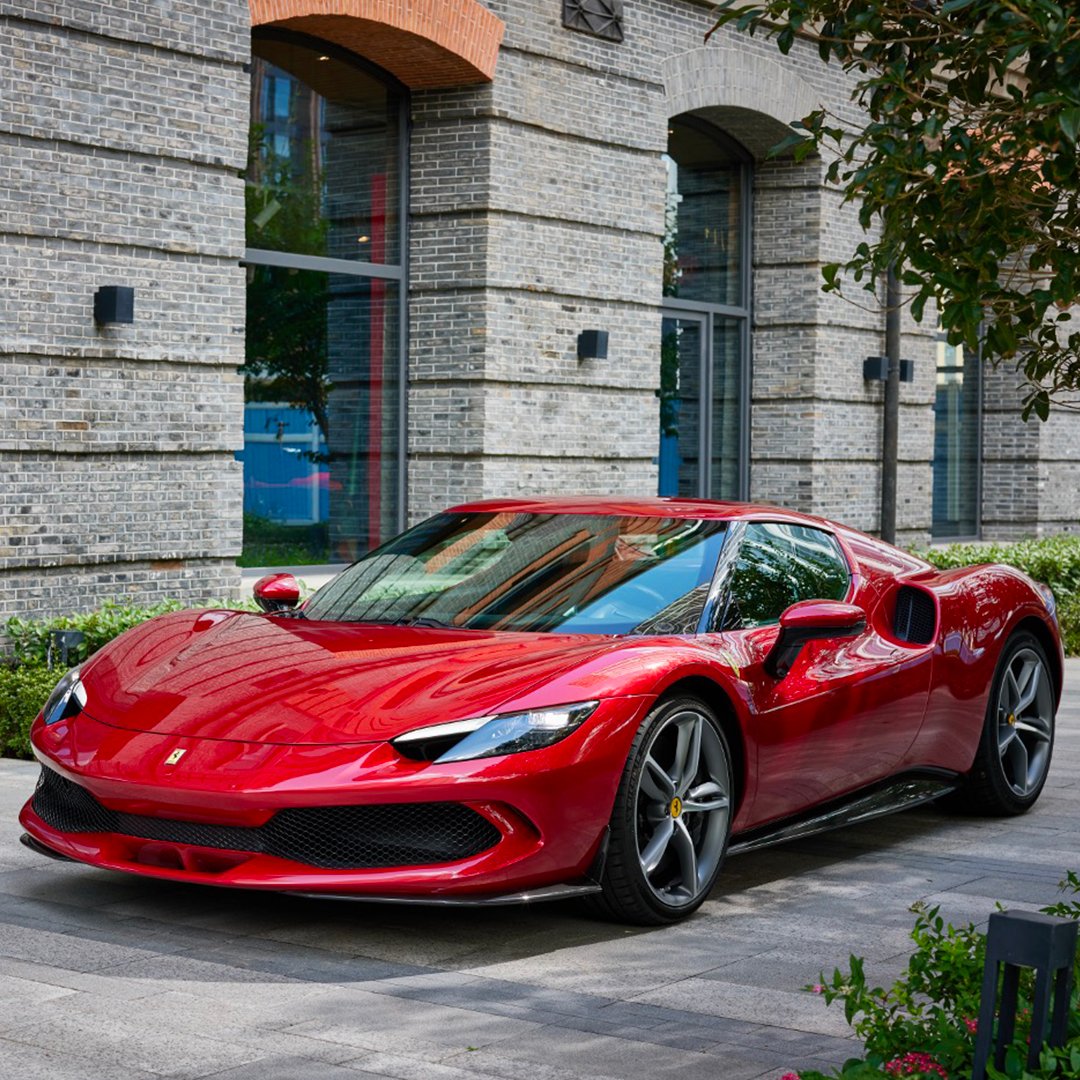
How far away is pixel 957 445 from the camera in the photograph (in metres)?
21.9

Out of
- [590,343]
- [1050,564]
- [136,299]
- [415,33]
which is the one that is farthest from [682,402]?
[136,299]

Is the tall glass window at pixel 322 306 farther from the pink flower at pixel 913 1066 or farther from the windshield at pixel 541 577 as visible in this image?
the pink flower at pixel 913 1066

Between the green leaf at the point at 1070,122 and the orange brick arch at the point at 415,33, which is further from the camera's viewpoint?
the orange brick arch at the point at 415,33

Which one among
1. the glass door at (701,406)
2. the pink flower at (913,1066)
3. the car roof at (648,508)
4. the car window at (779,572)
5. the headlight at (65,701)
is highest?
the glass door at (701,406)

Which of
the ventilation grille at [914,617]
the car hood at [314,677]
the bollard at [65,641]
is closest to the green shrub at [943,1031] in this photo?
the car hood at [314,677]

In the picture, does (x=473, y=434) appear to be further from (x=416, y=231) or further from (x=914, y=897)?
(x=914, y=897)

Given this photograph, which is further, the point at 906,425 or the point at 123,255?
the point at 906,425

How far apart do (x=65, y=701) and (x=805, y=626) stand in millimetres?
2479

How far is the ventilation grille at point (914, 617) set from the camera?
24.0ft

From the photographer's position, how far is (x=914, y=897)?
6355mm

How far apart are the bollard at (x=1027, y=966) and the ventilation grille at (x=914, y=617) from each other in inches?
157

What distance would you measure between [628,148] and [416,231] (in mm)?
1977

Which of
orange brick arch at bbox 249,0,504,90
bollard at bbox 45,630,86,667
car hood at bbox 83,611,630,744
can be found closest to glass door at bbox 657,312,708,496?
orange brick arch at bbox 249,0,504,90

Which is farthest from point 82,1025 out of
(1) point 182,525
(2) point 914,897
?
(1) point 182,525
